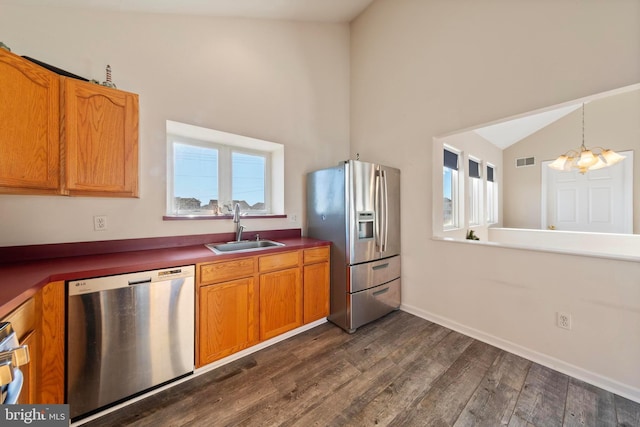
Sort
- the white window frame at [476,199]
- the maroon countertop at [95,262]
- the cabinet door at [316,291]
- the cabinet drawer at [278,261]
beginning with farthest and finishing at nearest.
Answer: the white window frame at [476,199]
the cabinet door at [316,291]
the cabinet drawer at [278,261]
the maroon countertop at [95,262]

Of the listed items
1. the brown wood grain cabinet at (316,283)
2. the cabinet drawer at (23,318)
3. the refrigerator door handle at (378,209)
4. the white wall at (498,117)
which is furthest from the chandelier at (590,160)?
the cabinet drawer at (23,318)

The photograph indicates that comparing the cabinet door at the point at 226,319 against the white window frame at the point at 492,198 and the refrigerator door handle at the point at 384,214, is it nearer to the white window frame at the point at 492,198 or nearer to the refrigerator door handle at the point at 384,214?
the refrigerator door handle at the point at 384,214

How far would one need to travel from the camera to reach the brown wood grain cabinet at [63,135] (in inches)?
48.7

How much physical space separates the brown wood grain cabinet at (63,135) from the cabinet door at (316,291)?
5.24ft

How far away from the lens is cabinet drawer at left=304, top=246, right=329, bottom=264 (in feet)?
7.54

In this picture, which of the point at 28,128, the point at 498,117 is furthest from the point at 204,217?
the point at 498,117

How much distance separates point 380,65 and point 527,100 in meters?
1.75

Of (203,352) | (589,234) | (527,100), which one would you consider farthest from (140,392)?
(589,234)

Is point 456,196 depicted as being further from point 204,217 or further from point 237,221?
point 204,217

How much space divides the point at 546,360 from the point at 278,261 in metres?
2.27

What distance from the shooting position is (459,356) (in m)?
1.92

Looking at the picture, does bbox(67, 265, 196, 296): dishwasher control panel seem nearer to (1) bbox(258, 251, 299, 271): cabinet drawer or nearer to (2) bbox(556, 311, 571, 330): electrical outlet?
(1) bbox(258, 251, 299, 271): cabinet drawer

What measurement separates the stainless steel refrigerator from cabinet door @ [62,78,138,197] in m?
1.67

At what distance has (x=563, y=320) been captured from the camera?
5.73 ft
